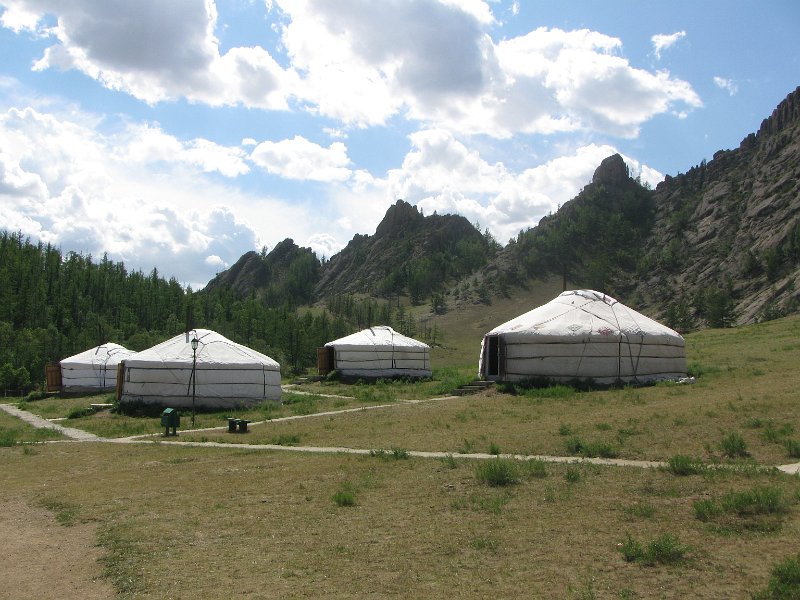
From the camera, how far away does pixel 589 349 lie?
2247 centimetres

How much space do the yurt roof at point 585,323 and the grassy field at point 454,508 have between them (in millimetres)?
6701

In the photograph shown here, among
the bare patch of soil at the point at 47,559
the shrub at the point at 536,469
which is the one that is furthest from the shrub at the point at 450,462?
the bare patch of soil at the point at 47,559

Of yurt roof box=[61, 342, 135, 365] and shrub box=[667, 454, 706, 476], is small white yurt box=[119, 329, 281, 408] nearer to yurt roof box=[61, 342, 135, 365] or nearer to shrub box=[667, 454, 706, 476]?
yurt roof box=[61, 342, 135, 365]

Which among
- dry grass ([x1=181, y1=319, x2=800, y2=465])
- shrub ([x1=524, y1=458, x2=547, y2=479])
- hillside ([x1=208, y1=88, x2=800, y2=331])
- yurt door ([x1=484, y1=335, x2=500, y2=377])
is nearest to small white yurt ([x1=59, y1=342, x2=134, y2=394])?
yurt door ([x1=484, y1=335, x2=500, y2=377])

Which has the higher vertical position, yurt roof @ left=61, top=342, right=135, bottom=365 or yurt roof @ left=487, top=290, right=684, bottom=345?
yurt roof @ left=487, top=290, right=684, bottom=345

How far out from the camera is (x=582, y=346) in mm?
22516

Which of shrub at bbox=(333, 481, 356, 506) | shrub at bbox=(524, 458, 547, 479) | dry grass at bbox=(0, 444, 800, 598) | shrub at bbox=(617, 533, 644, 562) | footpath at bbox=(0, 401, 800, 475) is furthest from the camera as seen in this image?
footpath at bbox=(0, 401, 800, 475)

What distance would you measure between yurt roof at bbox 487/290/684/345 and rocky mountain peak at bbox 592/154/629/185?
11878 centimetres

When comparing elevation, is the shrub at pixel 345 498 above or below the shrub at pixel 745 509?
below

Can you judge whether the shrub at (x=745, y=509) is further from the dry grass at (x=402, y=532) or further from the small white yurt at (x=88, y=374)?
the small white yurt at (x=88, y=374)

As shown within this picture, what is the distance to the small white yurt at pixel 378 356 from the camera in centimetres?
3344

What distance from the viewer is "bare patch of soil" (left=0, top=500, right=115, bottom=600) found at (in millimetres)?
5957

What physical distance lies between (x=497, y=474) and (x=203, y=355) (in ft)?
53.9

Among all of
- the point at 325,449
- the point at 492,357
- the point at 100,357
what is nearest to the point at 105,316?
the point at 100,357
